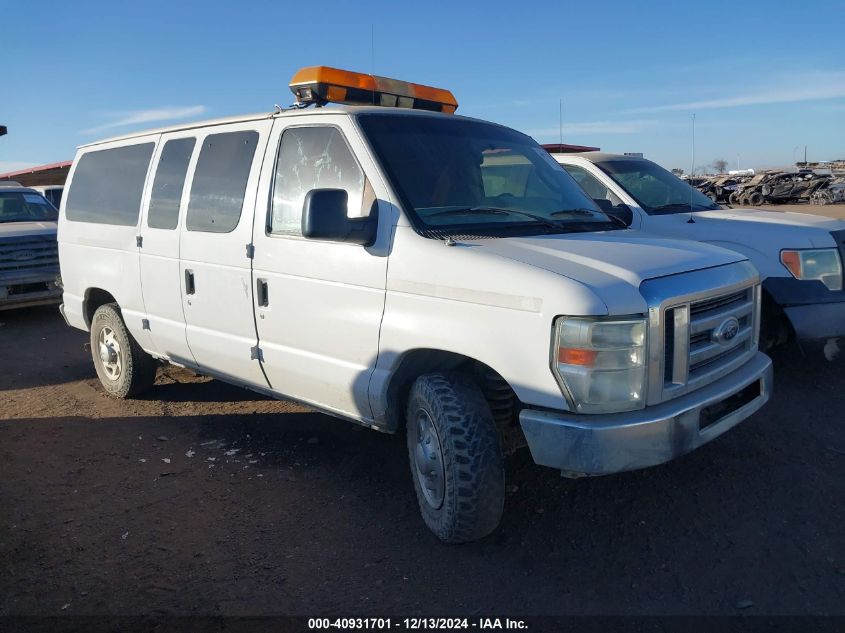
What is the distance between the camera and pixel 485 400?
3.40 meters

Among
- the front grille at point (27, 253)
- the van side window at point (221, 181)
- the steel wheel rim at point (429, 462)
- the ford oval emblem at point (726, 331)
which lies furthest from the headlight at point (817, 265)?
the front grille at point (27, 253)

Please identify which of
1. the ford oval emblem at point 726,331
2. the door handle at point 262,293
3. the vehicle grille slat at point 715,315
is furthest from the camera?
the door handle at point 262,293

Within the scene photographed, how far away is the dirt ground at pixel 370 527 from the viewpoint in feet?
10.1

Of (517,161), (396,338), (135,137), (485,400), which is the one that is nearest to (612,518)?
(485,400)

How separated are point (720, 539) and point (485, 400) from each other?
1343 millimetres

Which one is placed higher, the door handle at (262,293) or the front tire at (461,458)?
the door handle at (262,293)

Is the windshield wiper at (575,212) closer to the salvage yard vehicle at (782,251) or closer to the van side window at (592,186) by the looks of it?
the salvage yard vehicle at (782,251)

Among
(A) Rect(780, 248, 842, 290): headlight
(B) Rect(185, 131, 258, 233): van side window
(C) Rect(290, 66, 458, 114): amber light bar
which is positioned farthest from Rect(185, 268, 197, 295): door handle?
(A) Rect(780, 248, 842, 290): headlight

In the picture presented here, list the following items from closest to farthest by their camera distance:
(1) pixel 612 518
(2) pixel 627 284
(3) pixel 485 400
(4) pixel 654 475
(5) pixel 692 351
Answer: (2) pixel 627 284 < (5) pixel 692 351 < (3) pixel 485 400 < (1) pixel 612 518 < (4) pixel 654 475

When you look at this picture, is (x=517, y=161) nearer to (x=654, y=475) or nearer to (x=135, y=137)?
(x=654, y=475)

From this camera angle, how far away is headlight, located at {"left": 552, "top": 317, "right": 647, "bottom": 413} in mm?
2873

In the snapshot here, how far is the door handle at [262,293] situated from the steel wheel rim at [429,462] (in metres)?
1.25

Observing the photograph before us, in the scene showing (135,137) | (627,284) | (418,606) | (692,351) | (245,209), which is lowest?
(418,606)

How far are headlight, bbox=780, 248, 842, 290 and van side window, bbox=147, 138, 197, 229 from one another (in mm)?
4469
